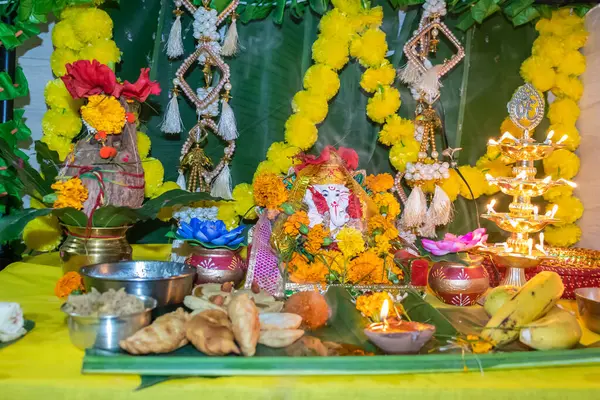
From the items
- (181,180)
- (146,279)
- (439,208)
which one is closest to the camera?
(146,279)

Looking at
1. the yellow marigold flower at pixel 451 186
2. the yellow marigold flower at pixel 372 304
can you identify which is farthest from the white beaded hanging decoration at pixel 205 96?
→ the yellow marigold flower at pixel 372 304

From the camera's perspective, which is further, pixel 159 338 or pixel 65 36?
pixel 65 36

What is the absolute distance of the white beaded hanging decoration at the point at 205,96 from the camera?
2.43m

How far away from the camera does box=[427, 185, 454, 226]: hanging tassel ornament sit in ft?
7.88

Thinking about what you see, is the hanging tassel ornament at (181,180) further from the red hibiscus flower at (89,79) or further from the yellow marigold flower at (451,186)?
the yellow marigold flower at (451,186)

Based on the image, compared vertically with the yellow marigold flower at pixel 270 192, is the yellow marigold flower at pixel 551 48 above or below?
above

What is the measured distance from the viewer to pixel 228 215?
2486 millimetres

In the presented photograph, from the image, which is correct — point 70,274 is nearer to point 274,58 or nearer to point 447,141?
point 274,58

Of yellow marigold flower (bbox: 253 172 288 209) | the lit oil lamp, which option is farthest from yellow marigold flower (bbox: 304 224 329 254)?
the lit oil lamp

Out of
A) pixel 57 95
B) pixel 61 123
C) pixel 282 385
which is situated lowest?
pixel 282 385

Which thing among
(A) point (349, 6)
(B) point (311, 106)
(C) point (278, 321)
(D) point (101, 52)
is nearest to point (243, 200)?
(B) point (311, 106)

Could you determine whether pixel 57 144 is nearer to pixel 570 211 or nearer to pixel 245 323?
pixel 245 323

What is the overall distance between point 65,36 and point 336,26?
105 centimetres

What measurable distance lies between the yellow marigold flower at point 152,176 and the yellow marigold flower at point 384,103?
2.98 feet
